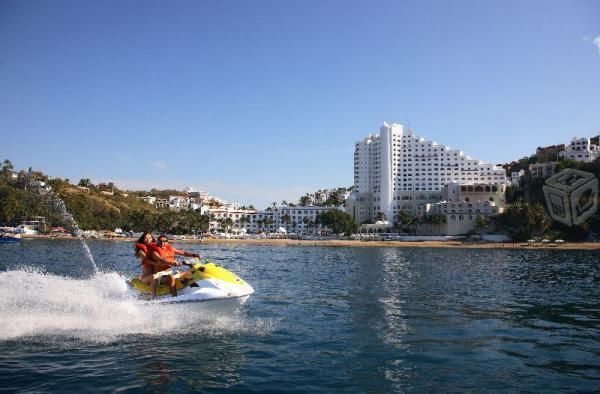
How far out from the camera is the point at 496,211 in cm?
13350

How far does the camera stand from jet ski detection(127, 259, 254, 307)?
47.2 ft

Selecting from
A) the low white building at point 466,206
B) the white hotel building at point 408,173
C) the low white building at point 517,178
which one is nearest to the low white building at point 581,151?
the low white building at point 517,178

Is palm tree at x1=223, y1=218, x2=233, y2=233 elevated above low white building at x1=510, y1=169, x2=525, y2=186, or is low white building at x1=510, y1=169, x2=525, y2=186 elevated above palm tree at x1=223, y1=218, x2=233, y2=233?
low white building at x1=510, y1=169, x2=525, y2=186

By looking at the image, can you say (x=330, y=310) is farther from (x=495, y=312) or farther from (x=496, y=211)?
(x=496, y=211)

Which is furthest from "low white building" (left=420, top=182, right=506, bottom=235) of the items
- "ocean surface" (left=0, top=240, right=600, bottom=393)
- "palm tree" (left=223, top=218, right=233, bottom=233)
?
"ocean surface" (left=0, top=240, right=600, bottom=393)

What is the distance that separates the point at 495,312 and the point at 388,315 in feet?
15.1

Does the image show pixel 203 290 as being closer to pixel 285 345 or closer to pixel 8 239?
pixel 285 345

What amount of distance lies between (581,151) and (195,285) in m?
168

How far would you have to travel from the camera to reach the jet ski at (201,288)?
47.2 ft

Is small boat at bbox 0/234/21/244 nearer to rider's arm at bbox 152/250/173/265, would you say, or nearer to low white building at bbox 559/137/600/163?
rider's arm at bbox 152/250/173/265

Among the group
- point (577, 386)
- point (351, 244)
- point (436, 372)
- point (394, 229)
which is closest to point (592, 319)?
point (577, 386)

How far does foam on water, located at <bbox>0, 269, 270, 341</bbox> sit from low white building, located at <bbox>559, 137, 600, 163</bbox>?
537 feet

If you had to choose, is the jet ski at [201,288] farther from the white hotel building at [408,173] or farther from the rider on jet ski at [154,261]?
the white hotel building at [408,173]

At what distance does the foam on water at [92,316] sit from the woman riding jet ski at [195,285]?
17.5 inches
